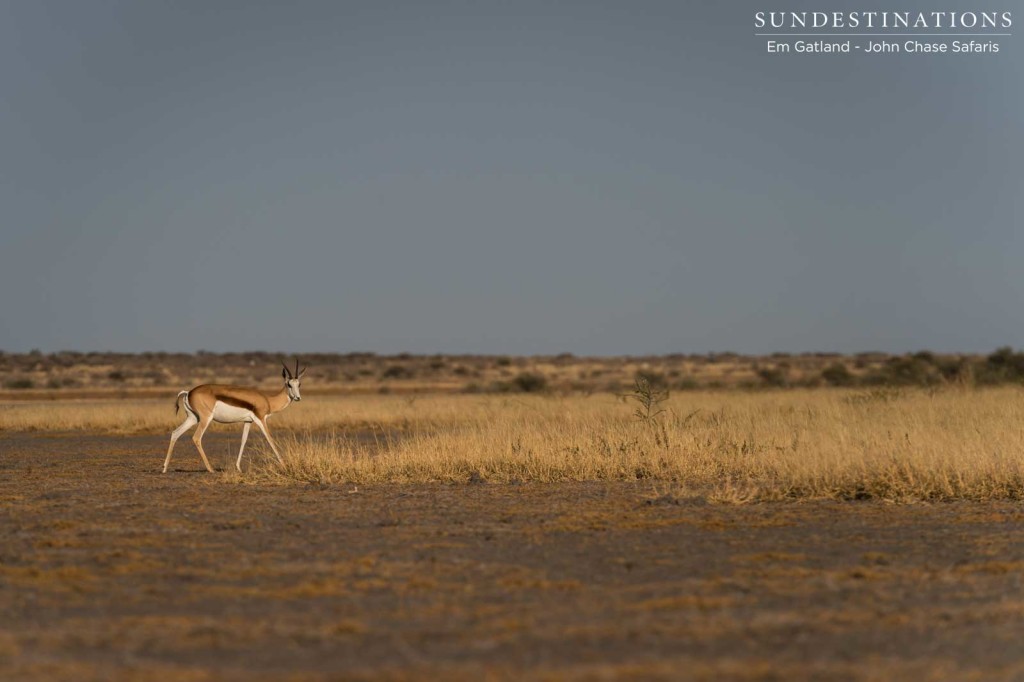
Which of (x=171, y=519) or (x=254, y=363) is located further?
(x=254, y=363)

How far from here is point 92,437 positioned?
94.5ft

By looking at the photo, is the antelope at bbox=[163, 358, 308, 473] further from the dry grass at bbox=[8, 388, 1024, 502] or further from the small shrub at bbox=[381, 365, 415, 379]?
the small shrub at bbox=[381, 365, 415, 379]

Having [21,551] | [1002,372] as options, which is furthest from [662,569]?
[1002,372]

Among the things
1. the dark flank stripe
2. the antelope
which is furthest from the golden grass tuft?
the dark flank stripe

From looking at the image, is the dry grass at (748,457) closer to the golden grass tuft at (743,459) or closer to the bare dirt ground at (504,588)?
the golden grass tuft at (743,459)

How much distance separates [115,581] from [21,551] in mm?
2159

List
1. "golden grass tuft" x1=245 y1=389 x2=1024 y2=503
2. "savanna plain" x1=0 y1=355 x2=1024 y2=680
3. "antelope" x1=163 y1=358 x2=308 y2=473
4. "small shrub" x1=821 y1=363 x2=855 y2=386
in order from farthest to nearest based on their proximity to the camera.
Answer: "small shrub" x1=821 y1=363 x2=855 y2=386
"antelope" x1=163 y1=358 x2=308 y2=473
"golden grass tuft" x1=245 y1=389 x2=1024 y2=503
"savanna plain" x1=0 y1=355 x2=1024 y2=680

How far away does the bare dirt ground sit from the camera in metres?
6.86

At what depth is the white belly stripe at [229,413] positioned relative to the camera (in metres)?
19.6

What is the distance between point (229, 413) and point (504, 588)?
38.3 ft

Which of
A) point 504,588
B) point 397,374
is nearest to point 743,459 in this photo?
point 504,588

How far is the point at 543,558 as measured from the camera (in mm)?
10562

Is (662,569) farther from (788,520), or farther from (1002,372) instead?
(1002,372)

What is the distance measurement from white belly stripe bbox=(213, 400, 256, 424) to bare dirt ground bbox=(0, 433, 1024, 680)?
4.40m
